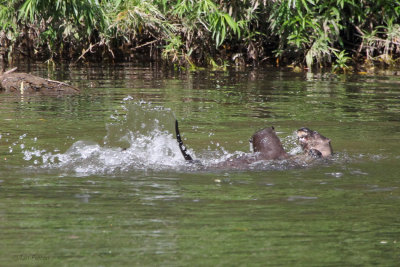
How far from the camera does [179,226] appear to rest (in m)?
4.13

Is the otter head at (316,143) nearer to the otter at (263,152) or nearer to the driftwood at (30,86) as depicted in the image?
the otter at (263,152)

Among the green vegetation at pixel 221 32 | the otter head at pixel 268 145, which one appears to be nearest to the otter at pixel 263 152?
the otter head at pixel 268 145

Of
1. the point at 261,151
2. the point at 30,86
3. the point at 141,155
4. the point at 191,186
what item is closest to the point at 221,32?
the point at 30,86

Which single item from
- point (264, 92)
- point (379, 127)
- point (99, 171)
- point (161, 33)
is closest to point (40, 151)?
point (99, 171)

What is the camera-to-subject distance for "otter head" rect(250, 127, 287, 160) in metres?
5.89

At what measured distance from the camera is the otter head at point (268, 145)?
5887 millimetres

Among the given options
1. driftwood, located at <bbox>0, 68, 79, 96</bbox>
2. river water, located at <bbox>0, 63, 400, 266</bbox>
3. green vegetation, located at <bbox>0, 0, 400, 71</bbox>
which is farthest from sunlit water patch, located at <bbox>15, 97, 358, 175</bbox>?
green vegetation, located at <bbox>0, 0, 400, 71</bbox>

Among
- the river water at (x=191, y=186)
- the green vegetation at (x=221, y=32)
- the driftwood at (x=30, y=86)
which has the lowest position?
the river water at (x=191, y=186)

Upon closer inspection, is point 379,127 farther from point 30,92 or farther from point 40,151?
point 30,92

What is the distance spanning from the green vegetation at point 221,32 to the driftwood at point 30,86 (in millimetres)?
1732

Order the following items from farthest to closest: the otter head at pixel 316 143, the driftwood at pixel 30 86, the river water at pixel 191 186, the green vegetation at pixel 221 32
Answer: the green vegetation at pixel 221 32
the driftwood at pixel 30 86
the otter head at pixel 316 143
the river water at pixel 191 186

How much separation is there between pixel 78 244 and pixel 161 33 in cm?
1147

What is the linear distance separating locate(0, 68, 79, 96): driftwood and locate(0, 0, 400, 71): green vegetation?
1732 millimetres

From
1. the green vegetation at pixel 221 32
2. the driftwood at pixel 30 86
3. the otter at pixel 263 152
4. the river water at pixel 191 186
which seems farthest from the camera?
the green vegetation at pixel 221 32
